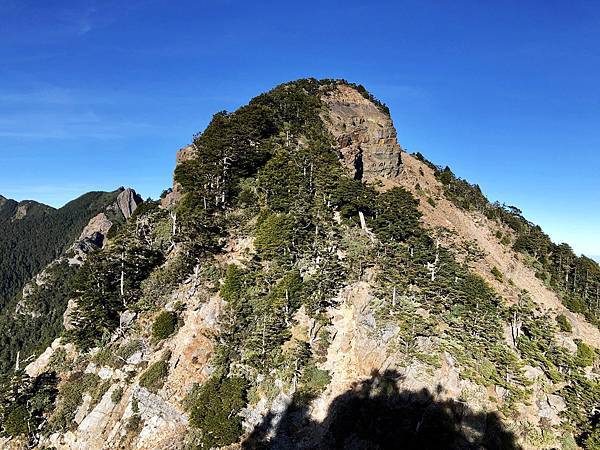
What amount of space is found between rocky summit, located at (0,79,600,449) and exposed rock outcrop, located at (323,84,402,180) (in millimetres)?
4099

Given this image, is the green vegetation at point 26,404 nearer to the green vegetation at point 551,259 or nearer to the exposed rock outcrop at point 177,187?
the exposed rock outcrop at point 177,187

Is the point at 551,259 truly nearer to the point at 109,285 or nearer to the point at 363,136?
the point at 363,136

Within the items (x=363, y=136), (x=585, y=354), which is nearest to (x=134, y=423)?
(x=585, y=354)

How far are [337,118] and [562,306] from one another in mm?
46357

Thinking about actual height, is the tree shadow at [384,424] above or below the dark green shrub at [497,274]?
below

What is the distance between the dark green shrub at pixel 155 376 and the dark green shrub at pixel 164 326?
314cm

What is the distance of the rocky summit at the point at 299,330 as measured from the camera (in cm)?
3284

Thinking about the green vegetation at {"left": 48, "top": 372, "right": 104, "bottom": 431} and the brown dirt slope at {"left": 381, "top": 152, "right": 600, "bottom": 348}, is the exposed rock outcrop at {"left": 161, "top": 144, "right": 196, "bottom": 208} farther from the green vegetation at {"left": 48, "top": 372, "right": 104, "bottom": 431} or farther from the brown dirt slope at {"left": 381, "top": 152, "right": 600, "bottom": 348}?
the brown dirt slope at {"left": 381, "top": 152, "right": 600, "bottom": 348}

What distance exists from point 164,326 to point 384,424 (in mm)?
24274

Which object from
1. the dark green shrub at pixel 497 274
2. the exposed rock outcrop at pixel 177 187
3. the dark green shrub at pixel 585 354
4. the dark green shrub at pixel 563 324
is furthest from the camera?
the exposed rock outcrop at pixel 177 187

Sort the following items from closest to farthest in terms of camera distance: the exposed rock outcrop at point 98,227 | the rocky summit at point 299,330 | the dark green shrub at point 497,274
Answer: the rocky summit at point 299,330, the dark green shrub at point 497,274, the exposed rock outcrop at point 98,227

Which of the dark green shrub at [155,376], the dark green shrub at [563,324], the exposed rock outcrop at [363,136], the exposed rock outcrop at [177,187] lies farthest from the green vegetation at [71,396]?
the dark green shrub at [563,324]

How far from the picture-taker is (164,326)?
42031mm

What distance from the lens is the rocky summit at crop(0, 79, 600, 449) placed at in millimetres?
32844
